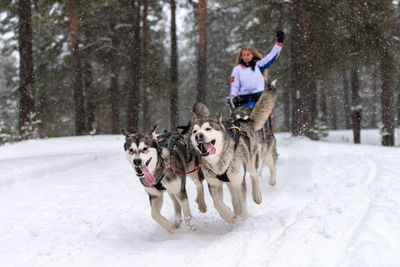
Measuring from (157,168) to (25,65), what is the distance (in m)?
8.80

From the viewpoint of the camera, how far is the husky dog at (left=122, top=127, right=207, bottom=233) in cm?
390

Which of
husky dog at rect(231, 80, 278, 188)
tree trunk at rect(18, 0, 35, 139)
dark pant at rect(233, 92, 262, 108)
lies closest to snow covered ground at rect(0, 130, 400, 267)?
husky dog at rect(231, 80, 278, 188)

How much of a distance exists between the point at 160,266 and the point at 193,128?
5.28ft

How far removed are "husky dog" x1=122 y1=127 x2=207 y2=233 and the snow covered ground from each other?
38cm

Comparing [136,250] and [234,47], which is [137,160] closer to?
[136,250]

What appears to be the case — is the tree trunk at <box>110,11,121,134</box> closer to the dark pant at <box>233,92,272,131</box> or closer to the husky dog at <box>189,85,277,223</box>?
the dark pant at <box>233,92,272,131</box>

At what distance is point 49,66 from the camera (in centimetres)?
1889

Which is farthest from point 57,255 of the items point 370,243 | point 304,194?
point 304,194

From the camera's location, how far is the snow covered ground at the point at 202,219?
9.91 ft

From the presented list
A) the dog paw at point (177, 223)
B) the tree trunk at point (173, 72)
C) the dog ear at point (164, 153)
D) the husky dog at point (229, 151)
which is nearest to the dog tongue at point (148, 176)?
the dog ear at point (164, 153)

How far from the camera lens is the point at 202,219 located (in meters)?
4.90

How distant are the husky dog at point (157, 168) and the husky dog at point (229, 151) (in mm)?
389

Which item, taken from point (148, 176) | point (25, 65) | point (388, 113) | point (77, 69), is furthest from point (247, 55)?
point (77, 69)

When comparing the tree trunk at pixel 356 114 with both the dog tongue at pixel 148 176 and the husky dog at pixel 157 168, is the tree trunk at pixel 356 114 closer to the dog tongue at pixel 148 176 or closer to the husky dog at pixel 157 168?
the husky dog at pixel 157 168
